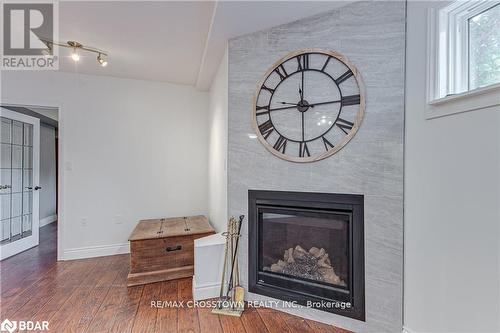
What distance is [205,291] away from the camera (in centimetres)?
228

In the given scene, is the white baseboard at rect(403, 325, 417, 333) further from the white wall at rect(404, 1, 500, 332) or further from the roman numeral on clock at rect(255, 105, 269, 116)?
the roman numeral on clock at rect(255, 105, 269, 116)

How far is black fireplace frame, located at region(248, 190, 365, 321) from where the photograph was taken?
1791 millimetres

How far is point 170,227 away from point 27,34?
2422mm

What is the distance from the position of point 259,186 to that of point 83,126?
2744 millimetres

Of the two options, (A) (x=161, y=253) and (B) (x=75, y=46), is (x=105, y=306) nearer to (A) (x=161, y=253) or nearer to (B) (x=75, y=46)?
(A) (x=161, y=253)

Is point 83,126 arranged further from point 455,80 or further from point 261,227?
point 455,80

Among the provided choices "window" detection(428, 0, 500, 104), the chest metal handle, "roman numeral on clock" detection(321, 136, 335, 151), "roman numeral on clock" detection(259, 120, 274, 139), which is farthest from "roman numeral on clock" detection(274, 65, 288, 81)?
the chest metal handle

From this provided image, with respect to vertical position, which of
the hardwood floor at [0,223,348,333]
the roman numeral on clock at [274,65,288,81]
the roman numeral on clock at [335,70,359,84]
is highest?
the roman numeral on clock at [274,65,288,81]

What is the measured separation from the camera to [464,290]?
1367 mm

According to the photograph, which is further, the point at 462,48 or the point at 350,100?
the point at 350,100

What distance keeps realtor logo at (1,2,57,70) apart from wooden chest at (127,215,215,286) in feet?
7.10

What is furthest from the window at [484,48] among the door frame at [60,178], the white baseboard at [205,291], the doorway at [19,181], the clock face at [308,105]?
the doorway at [19,181]

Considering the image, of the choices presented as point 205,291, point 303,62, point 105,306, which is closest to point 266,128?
point 303,62

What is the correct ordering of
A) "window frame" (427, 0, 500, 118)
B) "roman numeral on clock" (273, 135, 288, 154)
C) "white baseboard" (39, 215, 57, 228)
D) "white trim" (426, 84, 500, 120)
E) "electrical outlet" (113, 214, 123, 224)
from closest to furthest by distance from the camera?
1. "white trim" (426, 84, 500, 120)
2. "window frame" (427, 0, 500, 118)
3. "roman numeral on clock" (273, 135, 288, 154)
4. "electrical outlet" (113, 214, 123, 224)
5. "white baseboard" (39, 215, 57, 228)
